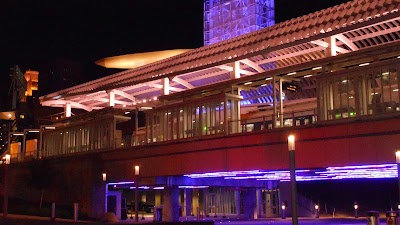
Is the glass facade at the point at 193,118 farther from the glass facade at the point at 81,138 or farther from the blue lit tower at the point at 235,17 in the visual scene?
the blue lit tower at the point at 235,17

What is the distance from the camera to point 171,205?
3806 centimetres

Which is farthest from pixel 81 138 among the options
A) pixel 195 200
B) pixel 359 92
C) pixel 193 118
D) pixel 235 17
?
pixel 235 17

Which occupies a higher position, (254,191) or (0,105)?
(0,105)

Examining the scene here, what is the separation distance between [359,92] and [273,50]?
7085 mm

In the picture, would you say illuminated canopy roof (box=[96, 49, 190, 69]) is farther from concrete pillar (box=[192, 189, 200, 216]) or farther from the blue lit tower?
concrete pillar (box=[192, 189, 200, 216])

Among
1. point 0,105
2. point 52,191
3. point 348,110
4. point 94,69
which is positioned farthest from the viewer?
point 94,69

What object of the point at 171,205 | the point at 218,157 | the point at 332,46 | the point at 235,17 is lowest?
the point at 171,205

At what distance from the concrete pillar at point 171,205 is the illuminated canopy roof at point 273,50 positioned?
7.61 meters

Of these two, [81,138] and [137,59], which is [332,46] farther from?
[137,59]

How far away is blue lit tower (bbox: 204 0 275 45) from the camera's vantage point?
6556 centimetres

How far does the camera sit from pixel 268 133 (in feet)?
98.6

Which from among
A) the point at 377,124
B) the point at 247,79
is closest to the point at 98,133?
the point at 247,79

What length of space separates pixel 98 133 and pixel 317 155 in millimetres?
22203

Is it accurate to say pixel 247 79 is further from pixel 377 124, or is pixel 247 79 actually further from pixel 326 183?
pixel 326 183
